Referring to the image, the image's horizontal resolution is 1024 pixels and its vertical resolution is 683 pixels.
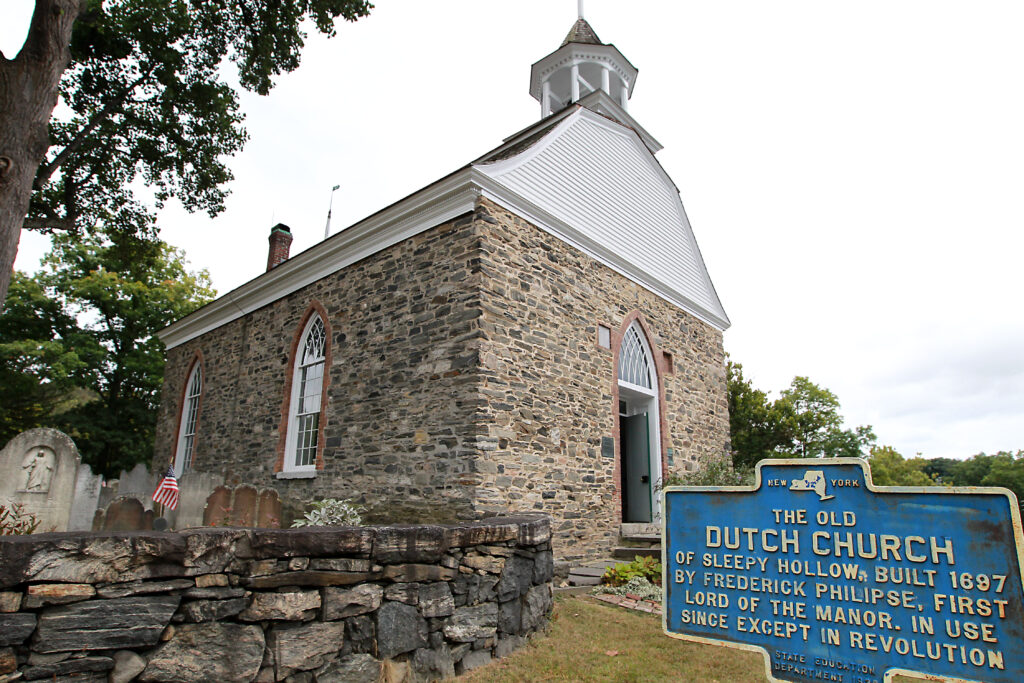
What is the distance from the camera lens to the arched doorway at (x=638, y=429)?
12031mm

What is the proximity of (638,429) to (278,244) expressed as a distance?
520 inches

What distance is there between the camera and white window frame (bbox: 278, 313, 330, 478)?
11.9 meters

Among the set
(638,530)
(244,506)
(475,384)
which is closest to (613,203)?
(475,384)

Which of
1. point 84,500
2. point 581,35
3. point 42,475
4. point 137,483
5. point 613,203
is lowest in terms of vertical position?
point 84,500

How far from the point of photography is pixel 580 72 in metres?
16.5

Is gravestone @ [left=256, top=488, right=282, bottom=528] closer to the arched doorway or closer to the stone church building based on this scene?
the stone church building

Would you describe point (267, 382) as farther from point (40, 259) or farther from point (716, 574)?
point (40, 259)

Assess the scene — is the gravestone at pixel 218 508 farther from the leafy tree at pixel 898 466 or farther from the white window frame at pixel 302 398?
the leafy tree at pixel 898 466

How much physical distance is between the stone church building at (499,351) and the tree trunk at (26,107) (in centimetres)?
475

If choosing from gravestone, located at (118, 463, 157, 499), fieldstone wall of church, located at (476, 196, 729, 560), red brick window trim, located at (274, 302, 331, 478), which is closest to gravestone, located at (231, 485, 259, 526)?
red brick window trim, located at (274, 302, 331, 478)

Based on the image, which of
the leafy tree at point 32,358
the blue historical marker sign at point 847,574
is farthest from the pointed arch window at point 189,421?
the blue historical marker sign at point 847,574

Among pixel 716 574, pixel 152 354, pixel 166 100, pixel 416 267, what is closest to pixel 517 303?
pixel 416 267

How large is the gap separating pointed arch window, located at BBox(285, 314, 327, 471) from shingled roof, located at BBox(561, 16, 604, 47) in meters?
10.3

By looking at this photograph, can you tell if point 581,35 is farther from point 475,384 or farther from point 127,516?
point 127,516
